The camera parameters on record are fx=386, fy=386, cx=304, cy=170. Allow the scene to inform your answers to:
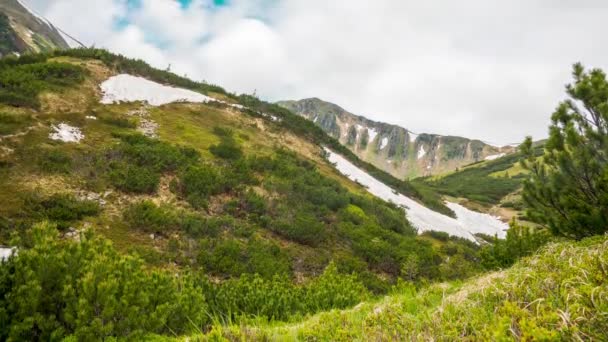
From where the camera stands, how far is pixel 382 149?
611ft

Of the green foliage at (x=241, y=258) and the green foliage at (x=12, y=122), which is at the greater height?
the green foliage at (x=12, y=122)

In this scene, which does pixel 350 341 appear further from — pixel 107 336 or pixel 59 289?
pixel 59 289

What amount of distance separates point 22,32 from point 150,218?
306 ft

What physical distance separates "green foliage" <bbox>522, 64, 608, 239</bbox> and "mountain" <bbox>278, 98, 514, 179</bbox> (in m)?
167

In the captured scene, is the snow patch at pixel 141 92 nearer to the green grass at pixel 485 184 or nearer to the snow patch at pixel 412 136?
the green grass at pixel 485 184

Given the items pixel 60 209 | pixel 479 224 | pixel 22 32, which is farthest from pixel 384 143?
pixel 60 209

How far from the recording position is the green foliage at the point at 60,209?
1175cm

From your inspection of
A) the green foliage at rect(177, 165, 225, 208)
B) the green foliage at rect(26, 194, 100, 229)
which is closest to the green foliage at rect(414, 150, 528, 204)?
the green foliage at rect(177, 165, 225, 208)

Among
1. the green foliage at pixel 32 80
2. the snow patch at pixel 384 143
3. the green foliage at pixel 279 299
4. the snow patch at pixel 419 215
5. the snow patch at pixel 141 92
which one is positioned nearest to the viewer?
the green foliage at pixel 279 299

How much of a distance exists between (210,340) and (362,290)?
6.82 metres

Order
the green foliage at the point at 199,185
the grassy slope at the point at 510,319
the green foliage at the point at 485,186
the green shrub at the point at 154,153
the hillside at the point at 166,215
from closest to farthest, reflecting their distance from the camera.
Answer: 1. the grassy slope at the point at 510,319
2. the hillside at the point at 166,215
3. the green foliage at the point at 199,185
4. the green shrub at the point at 154,153
5. the green foliage at the point at 485,186

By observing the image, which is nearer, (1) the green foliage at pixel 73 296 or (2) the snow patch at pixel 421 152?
(1) the green foliage at pixel 73 296

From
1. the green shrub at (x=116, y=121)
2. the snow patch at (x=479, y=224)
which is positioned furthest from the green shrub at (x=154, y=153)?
the snow patch at (x=479, y=224)

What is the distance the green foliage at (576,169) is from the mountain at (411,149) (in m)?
167
